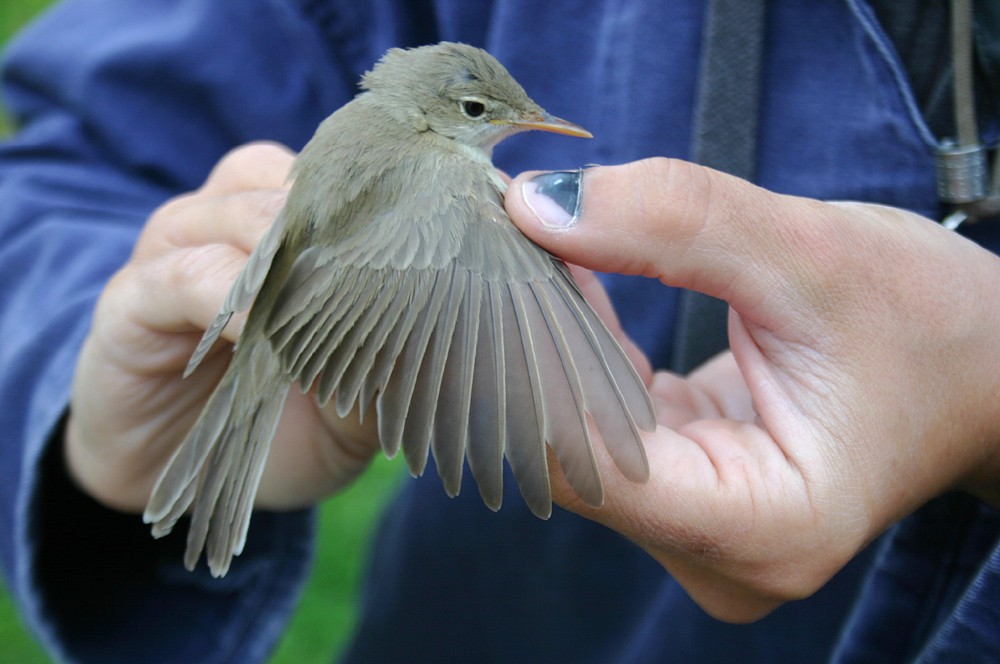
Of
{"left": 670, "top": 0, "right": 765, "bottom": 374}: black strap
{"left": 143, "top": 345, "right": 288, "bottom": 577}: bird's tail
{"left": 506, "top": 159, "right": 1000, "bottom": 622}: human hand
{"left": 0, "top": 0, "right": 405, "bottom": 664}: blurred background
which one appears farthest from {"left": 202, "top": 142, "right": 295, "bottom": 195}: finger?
{"left": 0, "top": 0, "right": 405, "bottom": 664}: blurred background

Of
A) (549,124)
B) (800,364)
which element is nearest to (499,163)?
(549,124)

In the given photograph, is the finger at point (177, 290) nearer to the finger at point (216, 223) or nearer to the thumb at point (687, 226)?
the finger at point (216, 223)

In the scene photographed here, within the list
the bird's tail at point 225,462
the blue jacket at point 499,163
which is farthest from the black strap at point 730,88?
the bird's tail at point 225,462

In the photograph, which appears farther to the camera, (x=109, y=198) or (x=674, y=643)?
(x=109, y=198)

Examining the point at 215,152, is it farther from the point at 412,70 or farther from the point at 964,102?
the point at 964,102

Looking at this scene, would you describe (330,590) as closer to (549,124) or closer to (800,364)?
(549,124)

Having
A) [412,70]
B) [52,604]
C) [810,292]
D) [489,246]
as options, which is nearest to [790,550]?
[810,292]

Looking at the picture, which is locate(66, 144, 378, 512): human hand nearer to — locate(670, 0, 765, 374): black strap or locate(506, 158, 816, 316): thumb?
locate(506, 158, 816, 316): thumb
